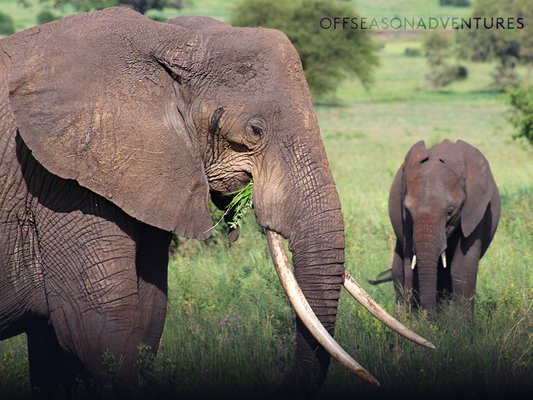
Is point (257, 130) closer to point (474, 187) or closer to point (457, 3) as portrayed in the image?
point (474, 187)

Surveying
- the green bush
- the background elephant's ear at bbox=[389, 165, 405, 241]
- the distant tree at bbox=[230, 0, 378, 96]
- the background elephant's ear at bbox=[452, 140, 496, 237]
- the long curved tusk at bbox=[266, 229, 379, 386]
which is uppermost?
the long curved tusk at bbox=[266, 229, 379, 386]

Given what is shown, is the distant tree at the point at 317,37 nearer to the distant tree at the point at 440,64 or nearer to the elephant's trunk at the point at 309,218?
the distant tree at the point at 440,64

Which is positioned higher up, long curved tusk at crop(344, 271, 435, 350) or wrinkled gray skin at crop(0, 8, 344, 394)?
wrinkled gray skin at crop(0, 8, 344, 394)

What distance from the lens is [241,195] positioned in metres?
5.23

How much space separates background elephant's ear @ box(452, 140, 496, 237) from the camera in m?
8.78

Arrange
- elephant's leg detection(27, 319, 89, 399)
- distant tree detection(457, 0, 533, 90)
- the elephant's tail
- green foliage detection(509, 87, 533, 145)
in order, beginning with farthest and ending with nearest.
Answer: distant tree detection(457, 0, 533, 90) < green foliage detection(509, 87, 533, 145) < the elephant's tail < elephant's leg detection(27, 319, 89, 399)

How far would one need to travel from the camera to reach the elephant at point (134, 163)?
16.3ft

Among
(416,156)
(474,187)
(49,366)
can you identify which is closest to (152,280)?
(49,366)

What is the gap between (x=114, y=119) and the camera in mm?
5004

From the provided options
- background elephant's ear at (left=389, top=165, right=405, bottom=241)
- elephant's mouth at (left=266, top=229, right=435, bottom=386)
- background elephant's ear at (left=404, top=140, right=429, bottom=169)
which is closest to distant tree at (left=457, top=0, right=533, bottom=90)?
background elephant's ear at (left=389, top=165, right=405, bottom=241)

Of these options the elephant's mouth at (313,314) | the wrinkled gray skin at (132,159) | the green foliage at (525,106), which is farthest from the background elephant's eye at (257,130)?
the green foliage at (525,106)

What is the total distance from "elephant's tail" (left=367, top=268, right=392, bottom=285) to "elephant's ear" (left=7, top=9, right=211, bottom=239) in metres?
3.88

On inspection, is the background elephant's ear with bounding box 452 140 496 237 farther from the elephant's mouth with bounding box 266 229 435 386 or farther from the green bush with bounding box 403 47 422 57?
the green bush with bounding box 403 47 422 57

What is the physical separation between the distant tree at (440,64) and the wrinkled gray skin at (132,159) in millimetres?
47945
